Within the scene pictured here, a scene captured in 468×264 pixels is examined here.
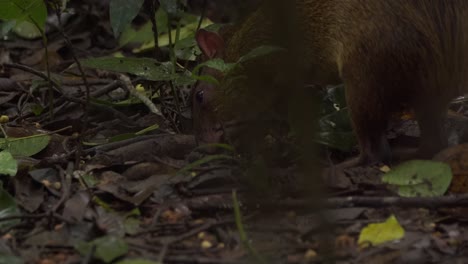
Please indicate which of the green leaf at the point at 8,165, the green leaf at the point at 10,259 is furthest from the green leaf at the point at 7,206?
the green leaf at the point at 10,259

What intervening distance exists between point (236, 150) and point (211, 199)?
1.95 ft

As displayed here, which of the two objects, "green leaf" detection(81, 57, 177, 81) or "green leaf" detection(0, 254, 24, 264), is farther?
"green leaf" detection(81, 57, 177, 81)

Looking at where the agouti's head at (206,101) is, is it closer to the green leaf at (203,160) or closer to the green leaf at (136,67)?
the green leaf at (136,67)

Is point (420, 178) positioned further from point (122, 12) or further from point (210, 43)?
point (122, 12)

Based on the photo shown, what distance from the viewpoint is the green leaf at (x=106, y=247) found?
3.07 metres

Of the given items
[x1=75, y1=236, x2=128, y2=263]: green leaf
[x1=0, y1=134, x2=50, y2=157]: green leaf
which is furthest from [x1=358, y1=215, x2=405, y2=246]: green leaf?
[x1=0, y1=134, x2=50, y2=157]: green leaf

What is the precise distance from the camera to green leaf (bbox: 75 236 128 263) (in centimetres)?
307

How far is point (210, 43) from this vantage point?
4578mm

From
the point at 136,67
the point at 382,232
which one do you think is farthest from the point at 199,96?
the point at 382,232

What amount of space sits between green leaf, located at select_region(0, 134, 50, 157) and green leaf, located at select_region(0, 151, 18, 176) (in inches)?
16.0

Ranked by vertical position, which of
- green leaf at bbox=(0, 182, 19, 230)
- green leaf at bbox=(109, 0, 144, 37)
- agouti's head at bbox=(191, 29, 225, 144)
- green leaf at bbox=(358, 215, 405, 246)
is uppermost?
green leaf at bbox=(109, 0, 144, 37)

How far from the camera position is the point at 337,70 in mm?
4527

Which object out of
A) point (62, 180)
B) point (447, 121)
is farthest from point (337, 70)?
point (62, 180)

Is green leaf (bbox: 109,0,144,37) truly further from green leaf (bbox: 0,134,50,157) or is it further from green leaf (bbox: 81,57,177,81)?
green leaf (bbox: 0,134,50,157)
